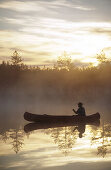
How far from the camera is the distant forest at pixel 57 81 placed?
77125mm

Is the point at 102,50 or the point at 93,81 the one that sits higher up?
the point at 102,50

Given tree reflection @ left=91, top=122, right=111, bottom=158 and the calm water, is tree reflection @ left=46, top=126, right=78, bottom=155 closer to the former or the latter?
the calm water

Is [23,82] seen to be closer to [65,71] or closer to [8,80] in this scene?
[8,80]

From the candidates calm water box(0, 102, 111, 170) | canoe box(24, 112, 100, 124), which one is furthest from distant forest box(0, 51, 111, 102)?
calm water box(0, 102, 111, 170)

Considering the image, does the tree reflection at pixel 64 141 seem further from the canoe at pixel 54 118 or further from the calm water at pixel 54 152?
the canoe at pixel 54 118

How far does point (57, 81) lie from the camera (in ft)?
261

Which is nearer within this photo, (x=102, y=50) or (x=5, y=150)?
(x=5, y=150)

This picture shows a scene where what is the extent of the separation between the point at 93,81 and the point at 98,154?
60543 mm

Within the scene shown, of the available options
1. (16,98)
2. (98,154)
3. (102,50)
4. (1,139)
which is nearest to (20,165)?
(98,154)

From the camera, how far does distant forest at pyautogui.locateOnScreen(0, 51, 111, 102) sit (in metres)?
77.1

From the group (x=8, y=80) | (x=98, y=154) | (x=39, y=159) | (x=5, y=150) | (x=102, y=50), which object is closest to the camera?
(x=39, y=159)

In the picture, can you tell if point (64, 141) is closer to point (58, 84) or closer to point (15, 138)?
point (15, 138)

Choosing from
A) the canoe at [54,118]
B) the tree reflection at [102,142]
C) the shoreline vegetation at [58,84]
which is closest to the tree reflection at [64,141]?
the tree reflection at [102,142]

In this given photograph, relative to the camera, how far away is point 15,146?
2078 centimetres
